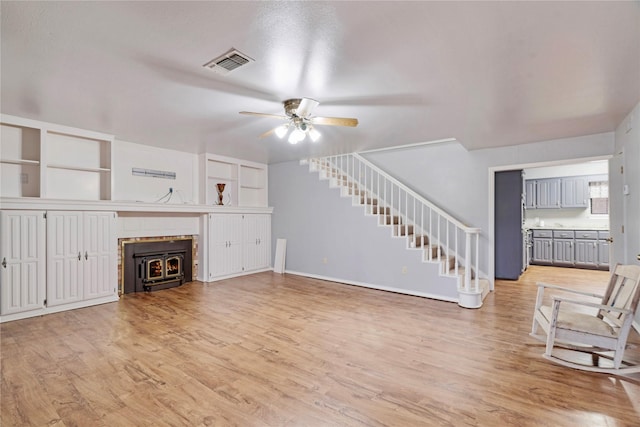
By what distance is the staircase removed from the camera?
4664 millimetres

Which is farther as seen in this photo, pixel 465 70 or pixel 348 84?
pixel 348 84

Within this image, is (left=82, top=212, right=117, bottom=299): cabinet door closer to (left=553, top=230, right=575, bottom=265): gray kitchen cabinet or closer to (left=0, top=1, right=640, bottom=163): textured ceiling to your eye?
(left=0, top=1, right=640, bottom=163): textured ceiling

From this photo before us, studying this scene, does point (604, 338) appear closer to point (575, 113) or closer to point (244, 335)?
point (575, 113)

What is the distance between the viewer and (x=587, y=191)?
737cm

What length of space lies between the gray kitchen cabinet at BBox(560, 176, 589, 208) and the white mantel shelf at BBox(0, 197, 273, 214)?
26.5ft

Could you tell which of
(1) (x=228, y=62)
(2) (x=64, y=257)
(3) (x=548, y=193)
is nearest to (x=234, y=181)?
(2) (x=64, y=257)

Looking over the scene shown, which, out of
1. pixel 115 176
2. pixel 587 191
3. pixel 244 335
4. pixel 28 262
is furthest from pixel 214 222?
pixel 587 191

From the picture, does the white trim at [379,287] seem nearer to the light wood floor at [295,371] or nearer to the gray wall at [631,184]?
the light wood floor at [295,371]

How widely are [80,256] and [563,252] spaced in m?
10.1

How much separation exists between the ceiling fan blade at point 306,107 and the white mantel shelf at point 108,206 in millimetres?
3244

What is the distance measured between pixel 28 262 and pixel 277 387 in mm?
3882

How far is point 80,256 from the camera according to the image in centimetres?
432

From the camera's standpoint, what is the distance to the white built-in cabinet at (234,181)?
242 inches

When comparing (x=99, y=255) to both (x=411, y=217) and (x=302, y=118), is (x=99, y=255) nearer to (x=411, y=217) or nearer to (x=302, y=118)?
(x=302, y=118)
